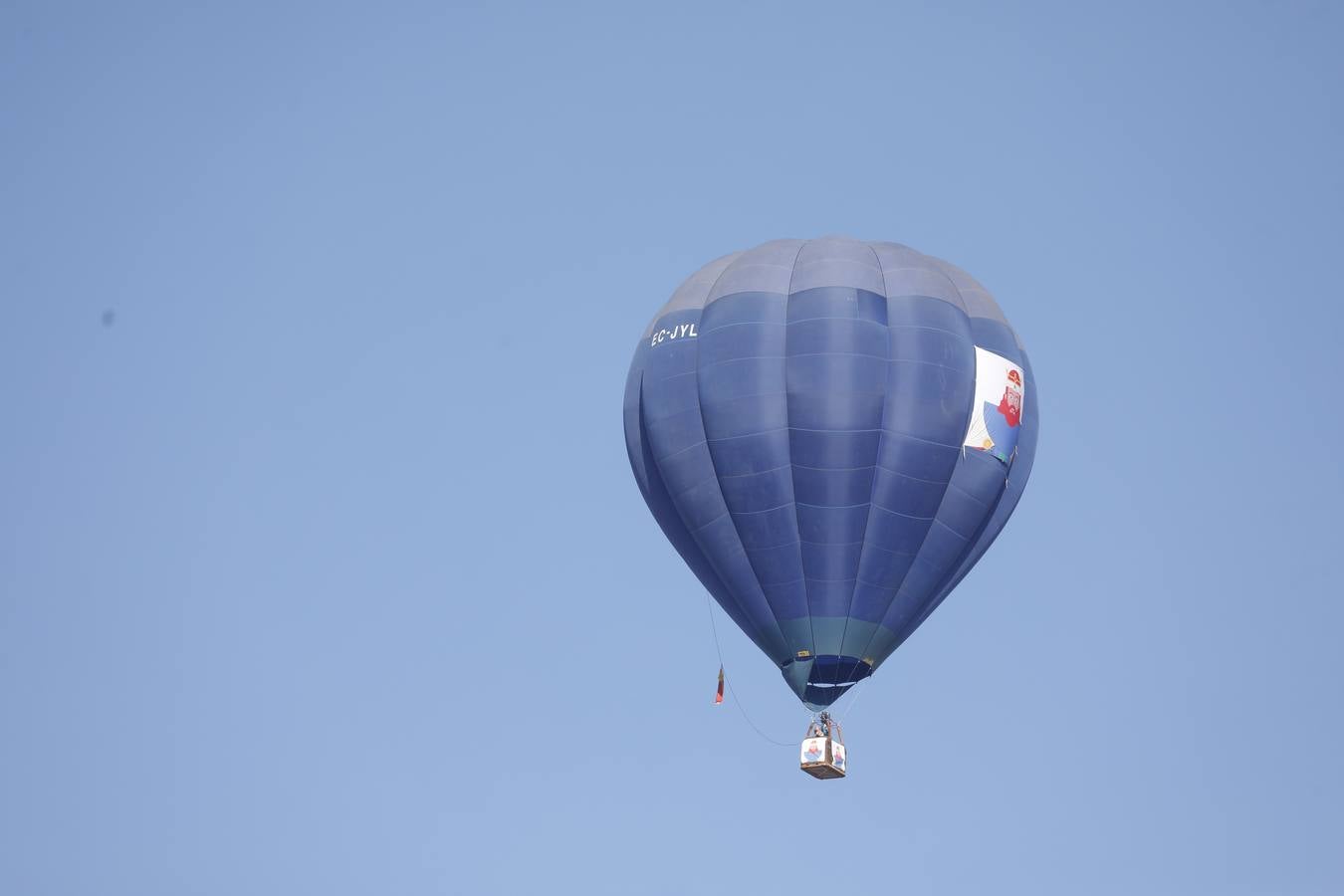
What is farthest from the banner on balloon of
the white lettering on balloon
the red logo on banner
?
the white lettering on balloon

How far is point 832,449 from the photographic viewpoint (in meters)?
52.5

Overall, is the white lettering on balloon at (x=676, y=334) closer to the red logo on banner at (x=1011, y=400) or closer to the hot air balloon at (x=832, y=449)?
the hot air balloon at (x=832, y=449)

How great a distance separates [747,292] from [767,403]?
280 cm

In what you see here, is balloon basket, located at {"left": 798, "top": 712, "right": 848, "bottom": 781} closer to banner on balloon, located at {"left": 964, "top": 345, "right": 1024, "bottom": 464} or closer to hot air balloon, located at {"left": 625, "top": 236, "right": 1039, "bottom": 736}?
hot air balloon, located at {"left": 625, "top": 236, "right": 1039, "bottom": 736}

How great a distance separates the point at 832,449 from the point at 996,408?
3.88 m

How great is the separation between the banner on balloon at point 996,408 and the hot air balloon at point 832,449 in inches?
1.7

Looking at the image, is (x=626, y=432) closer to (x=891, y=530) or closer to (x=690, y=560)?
(x=690, y=560)

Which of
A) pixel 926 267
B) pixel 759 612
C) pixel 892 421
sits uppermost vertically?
pixel 926 267

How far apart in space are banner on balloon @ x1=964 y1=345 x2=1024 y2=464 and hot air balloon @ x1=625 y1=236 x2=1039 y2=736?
42 mm

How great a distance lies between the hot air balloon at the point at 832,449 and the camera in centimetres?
5266

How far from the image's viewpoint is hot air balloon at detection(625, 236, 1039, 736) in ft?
173

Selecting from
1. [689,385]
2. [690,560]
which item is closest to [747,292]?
[689,385]

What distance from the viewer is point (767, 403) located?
52.8m

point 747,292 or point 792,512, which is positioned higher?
point 747,292
